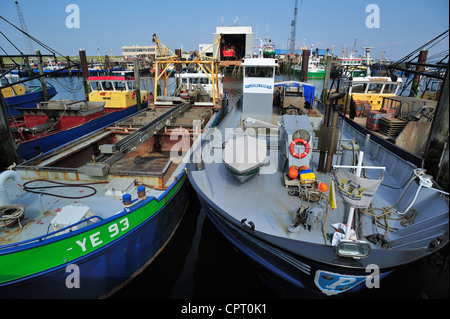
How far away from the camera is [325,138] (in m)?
Answer: 6.29

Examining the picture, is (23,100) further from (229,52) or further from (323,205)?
(229,52)

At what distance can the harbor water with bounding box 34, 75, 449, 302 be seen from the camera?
187 inches

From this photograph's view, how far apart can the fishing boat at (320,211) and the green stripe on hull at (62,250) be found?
1827 mm

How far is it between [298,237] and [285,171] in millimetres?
2419

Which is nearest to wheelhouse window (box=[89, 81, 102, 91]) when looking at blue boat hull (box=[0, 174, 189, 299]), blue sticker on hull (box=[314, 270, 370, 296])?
blue boat hull (box=[0, 174, 189, 299])

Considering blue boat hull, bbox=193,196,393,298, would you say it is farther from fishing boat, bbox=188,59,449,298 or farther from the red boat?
the red boat

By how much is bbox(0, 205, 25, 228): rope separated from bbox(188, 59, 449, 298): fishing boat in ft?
12.1

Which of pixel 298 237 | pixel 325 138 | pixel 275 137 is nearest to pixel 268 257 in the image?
pixel 298 237

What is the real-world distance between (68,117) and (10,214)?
10.3m

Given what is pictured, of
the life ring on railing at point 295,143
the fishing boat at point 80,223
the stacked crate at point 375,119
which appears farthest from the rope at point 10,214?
the stacked crate at point 375,119

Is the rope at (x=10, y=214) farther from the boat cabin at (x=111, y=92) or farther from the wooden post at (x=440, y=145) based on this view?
the boat cabin at (x=111, y=92)
